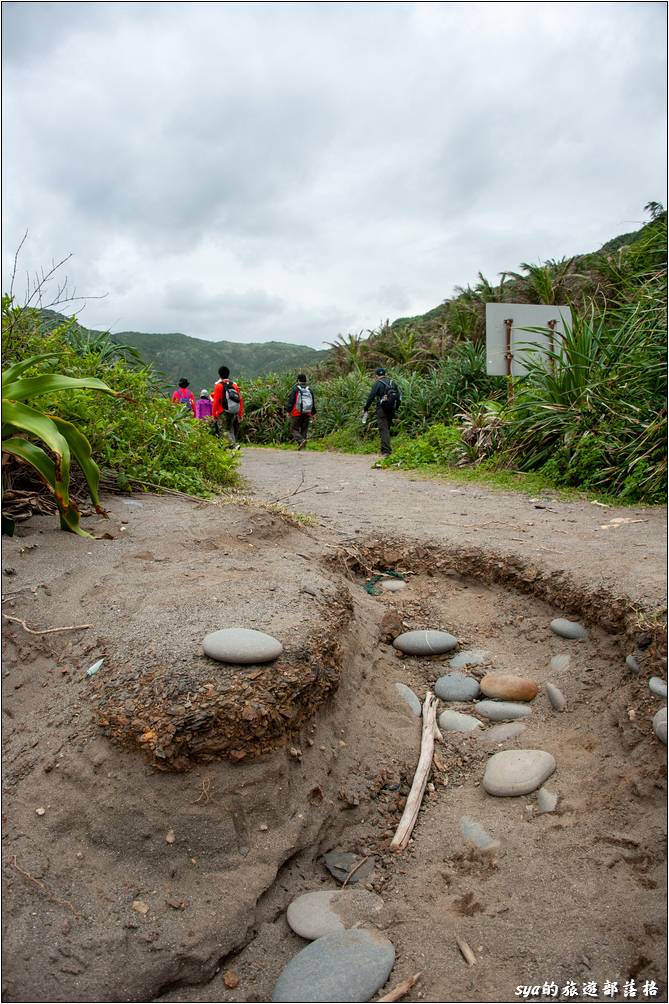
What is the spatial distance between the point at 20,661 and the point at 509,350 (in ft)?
26.3

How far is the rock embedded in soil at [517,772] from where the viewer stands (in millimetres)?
2533

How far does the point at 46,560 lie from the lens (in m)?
3.14

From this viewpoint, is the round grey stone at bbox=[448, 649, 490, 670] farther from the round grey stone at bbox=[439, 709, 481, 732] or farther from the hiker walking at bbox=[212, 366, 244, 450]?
the hiker walking at bbox=[212, 366, 244, 450]

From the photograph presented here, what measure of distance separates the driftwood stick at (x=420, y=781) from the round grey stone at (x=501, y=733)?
0.23 metres

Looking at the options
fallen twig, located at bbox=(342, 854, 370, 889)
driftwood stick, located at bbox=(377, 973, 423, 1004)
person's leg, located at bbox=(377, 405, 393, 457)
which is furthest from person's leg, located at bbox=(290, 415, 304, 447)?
driftwood stick, located at bbox=(377, 973, 423, 1004)

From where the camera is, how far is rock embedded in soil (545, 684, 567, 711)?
9.77 ft

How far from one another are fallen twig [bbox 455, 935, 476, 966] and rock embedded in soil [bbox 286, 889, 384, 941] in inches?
11.2

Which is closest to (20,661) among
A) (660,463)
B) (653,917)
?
(653,917)

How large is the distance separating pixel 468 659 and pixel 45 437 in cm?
238

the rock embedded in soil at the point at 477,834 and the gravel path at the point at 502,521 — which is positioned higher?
the gravel path at the point at 502,521

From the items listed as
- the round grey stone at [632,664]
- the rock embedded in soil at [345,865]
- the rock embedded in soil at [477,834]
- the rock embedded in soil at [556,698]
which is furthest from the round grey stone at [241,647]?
the round grey stone at [632,664]

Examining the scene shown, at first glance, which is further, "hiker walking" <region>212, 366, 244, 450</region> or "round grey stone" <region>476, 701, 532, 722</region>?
"hiker walking" <region>212, 366, 244, 450</region>

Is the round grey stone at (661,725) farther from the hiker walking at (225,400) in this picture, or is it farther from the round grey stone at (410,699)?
the hiker walking at (225,400)

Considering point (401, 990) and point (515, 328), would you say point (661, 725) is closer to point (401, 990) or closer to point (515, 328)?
point (401, 990)
